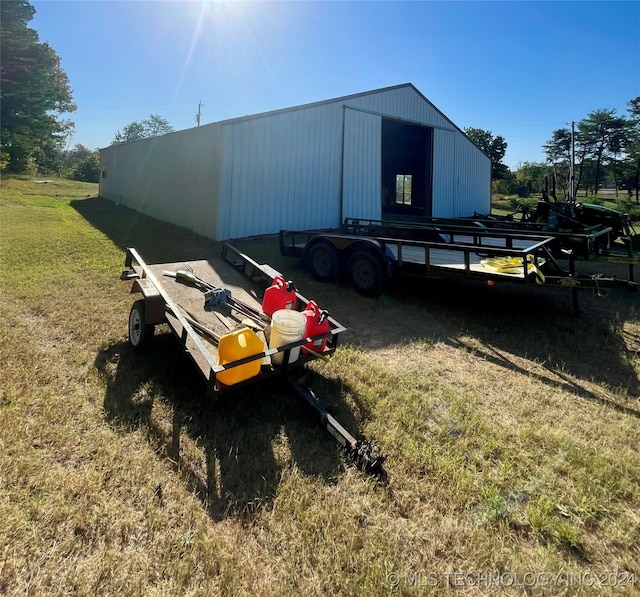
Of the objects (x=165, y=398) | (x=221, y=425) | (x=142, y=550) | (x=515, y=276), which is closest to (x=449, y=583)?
(x=142, y=550)

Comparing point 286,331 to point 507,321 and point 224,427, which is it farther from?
point 507,321

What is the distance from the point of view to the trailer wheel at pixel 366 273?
5770 millimetres

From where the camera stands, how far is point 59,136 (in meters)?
35.0

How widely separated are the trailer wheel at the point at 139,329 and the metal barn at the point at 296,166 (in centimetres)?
627

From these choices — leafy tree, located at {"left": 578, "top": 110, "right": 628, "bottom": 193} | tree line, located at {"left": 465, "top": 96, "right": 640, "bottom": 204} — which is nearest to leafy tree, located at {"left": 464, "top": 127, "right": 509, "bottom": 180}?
tree line, located at {"left": 465, "top": 96, "right": 640, "bottom": 204}

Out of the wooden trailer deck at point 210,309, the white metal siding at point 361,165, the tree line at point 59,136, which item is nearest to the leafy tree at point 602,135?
the tree line at point 59,136

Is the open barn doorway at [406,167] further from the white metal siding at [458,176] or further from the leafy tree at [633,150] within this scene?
the leafy tree at [633,150]

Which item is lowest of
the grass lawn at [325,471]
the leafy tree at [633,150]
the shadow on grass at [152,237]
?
the grass lawn at [325,471]

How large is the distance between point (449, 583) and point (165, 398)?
2354 mm

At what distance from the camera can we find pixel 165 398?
3025 millimetres

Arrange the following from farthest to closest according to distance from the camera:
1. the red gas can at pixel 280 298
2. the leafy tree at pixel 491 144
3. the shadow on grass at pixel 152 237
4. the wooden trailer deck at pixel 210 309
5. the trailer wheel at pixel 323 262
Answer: the leafy tree at pixel 491 144, the shadow on grass at pixel 152 237, the trailer wheel at pixel 323 262, the red gas can at pixel 280 298, the wooden trailer deck at pixel 210 309

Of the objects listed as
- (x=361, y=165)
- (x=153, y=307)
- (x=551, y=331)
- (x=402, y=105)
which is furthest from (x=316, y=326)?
(x=402, y=105)

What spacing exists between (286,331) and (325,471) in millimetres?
1024

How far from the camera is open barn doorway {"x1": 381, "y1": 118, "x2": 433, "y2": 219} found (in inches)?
592
